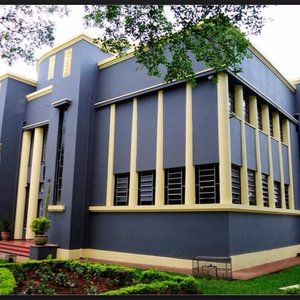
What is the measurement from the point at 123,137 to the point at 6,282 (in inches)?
312

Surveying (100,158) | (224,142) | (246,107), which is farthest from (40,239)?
(246,107)

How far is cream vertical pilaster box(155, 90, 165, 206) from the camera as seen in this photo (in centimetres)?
1209

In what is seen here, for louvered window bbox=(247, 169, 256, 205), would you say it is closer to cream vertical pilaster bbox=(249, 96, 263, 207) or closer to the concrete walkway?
cream vertical pilaster bbox=(249, 96, 263, 207)

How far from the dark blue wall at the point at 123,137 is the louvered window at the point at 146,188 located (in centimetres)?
74

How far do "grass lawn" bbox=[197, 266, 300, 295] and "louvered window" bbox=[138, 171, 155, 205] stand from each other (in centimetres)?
418

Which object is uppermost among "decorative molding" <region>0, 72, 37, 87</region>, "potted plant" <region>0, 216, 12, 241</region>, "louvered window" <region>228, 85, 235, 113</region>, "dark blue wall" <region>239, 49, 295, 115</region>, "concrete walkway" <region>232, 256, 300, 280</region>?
"decorative molding" <region>0, 72, 37, 87</region>

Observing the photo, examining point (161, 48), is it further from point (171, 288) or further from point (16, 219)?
point (16, 219)

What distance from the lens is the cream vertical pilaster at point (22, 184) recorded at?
17.4m

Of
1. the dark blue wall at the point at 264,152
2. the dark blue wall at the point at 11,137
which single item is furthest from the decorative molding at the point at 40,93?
the dark blue wall at the point at 264,152

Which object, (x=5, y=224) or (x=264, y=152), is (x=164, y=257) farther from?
(x=5, y=224)

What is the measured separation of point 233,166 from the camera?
38.1ft

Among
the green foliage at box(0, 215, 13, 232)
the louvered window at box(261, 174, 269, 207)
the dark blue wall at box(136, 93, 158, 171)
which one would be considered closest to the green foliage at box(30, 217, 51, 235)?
the dark blue wall at box(136, 93, 158, 171)

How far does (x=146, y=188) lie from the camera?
12.8 m

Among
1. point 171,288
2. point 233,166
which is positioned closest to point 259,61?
point 233,166
